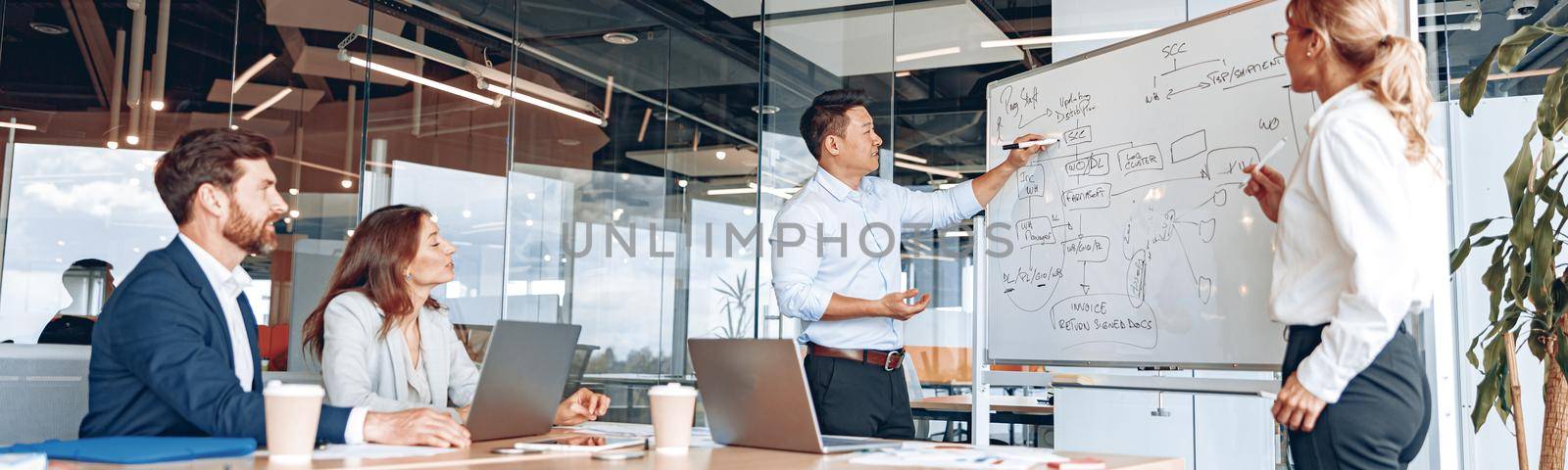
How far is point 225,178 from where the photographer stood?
78.6 inches

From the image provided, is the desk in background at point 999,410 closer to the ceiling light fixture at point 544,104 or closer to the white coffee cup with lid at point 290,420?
the ceiling light fixture at point 544,104

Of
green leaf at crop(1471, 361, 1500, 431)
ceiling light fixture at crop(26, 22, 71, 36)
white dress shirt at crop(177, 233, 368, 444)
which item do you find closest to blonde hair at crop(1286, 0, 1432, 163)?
green leaf at crop(1471, 361, 1500, 431)

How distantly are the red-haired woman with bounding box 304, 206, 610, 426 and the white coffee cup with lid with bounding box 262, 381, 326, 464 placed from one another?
2.40 feet

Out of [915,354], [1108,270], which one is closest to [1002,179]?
[1108,270]

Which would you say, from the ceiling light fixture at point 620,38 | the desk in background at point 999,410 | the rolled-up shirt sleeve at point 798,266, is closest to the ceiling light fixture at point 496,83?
the ceiling light fixture at point 620,38

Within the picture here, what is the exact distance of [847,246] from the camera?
3.11 m

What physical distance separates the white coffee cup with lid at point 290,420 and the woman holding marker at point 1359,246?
1.51 m

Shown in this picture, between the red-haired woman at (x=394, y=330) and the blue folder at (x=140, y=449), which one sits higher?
the red-haired woman at (x=394, y=330)

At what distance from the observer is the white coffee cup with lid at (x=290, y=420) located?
1454mm

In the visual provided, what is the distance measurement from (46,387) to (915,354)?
7.56 m

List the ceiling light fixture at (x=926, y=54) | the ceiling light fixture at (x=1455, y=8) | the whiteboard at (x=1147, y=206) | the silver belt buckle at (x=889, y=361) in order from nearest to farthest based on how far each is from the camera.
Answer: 1. the whiteboard at (x=1147, y=206)
2. the silver belt buckle at (x=889, y=361)
3. the ceiling light fixture at (x=1455, y=8)
4. the ceiling light fixture at (x=926, y=54)

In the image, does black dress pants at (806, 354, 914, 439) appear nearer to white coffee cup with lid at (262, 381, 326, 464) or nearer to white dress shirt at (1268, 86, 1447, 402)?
white dress shirt at (1268, 86, 1447, 402)

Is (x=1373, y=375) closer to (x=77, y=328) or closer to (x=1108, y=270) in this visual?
(x=1108, y=270)

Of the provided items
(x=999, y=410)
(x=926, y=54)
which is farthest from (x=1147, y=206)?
(x=926, y=54)
